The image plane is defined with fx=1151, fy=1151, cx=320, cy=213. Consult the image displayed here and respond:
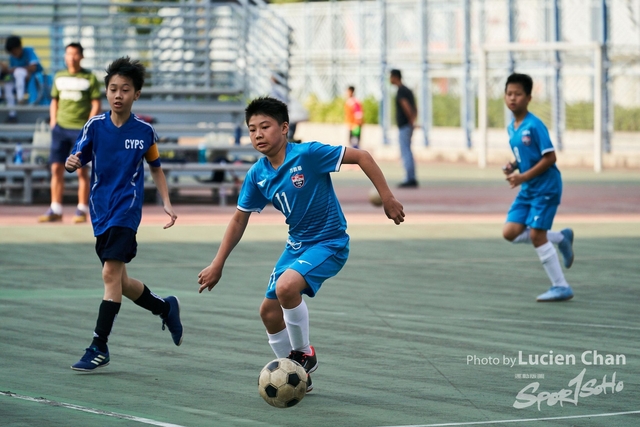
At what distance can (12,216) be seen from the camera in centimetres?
1652

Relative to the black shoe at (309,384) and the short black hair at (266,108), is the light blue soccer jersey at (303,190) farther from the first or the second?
the black shoe at (309,384)

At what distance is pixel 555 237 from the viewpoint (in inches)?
389

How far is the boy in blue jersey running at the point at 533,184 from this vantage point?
30.5 ft

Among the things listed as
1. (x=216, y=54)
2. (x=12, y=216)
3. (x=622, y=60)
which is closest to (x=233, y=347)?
(x=12, y=216)

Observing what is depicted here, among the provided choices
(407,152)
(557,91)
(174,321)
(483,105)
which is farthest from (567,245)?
(557,91)

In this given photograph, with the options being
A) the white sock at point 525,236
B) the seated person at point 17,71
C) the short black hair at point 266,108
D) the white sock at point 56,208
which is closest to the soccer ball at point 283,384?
the short black hair at point 266,108

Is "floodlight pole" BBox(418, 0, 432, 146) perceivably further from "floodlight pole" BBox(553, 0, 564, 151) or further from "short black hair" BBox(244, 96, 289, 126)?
"short black hair" BBox(244, 96, 289, 126)

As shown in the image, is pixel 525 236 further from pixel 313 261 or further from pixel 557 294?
pixel 313 261

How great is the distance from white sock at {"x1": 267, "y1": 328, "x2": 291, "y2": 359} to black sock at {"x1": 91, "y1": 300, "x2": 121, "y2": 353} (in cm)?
108

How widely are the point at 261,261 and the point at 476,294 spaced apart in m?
2.94

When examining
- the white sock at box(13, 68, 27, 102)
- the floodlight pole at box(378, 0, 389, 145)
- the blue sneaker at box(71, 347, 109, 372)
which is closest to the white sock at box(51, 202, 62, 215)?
the white sock at box(13, 68, 27, 102)

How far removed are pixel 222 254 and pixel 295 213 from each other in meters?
0.46

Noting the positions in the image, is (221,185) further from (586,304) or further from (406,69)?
(406,69)

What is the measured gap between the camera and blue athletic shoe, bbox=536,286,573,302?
946 cm
